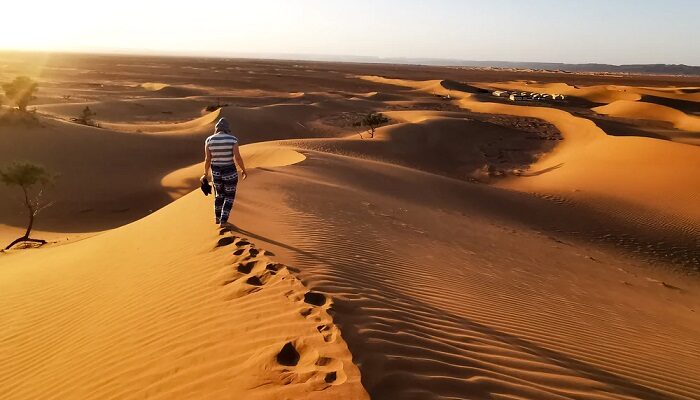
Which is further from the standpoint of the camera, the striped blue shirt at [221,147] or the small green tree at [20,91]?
the small green tree at [20,91]

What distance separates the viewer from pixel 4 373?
190 inches

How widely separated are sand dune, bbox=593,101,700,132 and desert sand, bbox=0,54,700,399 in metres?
19.4

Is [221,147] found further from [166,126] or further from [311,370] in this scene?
[166,126]

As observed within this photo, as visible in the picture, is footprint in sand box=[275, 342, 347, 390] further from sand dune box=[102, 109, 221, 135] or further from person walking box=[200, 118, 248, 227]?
sand dune box=[102, 109, 221, 135]

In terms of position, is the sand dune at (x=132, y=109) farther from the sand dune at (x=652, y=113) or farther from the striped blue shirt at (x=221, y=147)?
the sand dune at (x=652, y=113)

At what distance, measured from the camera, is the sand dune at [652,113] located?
3497 cm

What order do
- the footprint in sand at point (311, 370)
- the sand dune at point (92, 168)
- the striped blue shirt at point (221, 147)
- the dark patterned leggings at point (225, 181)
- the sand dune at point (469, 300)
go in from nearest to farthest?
the footprint in sand at point (311, 370) → the sand dune at point (469, 300) → the striped blue shirt at point (221, 147) → the dark patterned leggings at point (225, 181) → the sand dune at point (92, 168)

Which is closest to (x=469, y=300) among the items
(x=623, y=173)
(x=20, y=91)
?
(x=623, y=173)

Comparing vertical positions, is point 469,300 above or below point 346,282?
below

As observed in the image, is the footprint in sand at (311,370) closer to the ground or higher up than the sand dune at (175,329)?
higher up

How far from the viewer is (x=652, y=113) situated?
3972 cm

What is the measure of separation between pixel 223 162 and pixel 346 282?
2.58 meters

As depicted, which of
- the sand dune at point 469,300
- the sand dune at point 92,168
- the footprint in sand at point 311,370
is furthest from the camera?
the sand dune at point 92,168

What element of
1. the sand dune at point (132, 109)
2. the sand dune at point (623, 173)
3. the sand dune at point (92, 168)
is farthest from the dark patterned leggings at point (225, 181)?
the sand dune at point (132, 109)
